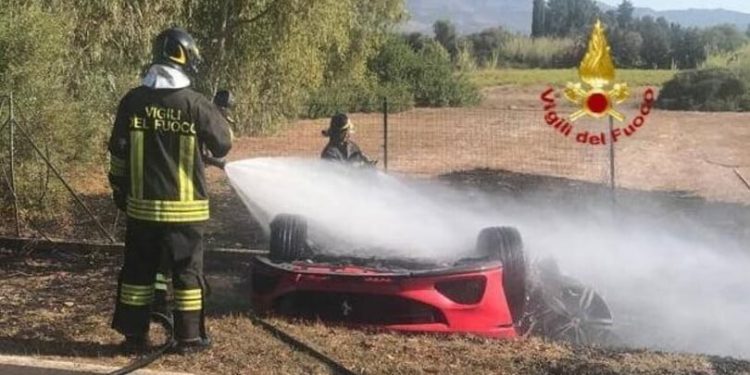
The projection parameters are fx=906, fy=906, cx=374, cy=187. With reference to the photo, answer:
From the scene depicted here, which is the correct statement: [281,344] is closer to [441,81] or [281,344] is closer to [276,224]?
[276,224]

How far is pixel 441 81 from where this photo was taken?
1305 inches

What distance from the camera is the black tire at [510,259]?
5770 mm

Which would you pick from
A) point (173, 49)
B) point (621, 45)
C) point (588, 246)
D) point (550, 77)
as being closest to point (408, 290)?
point (173, 49)

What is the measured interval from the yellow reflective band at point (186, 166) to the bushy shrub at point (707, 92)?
2701cm

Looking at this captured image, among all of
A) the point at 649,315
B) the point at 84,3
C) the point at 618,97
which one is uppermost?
the point at 84,3

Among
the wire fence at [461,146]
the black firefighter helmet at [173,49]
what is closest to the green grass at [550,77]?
the wire fence at [461,146]

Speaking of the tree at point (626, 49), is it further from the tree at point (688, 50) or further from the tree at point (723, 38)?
the tree at point (723, 38)

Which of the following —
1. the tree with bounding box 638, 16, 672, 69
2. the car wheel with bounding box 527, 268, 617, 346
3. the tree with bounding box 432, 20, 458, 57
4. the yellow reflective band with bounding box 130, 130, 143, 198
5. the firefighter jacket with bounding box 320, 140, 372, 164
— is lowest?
the car wheel with bounding box 527, 268, 617, 346

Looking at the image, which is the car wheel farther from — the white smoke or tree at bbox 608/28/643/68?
tree at bbox 608/28/643/68

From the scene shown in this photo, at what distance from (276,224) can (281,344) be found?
1.11 m

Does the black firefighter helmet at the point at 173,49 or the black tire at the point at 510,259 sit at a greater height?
the black firefighter helmet at the point at 173,49

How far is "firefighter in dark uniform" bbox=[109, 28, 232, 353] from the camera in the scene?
4.84 m

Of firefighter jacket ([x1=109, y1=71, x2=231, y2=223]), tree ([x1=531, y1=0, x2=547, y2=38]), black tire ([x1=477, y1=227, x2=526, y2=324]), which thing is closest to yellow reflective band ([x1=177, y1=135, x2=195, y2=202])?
firefighter jacket ([x1=109, y1=71, x2=231, y2=223])

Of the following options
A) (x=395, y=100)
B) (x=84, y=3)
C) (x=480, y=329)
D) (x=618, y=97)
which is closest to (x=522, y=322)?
(x=480, y=329)
